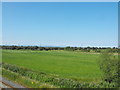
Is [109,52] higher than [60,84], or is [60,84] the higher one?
[109,52]

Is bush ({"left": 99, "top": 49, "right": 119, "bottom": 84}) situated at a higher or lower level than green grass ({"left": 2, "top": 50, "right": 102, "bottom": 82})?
higher

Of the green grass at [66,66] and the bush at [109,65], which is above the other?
the bush at [109,65]

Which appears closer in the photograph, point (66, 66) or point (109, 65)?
point (109, 65)

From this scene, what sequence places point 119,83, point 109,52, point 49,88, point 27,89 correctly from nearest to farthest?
point 49,88, point 27,89, point 119,83, point 109,52

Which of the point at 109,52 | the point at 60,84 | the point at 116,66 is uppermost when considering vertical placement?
the point at 109,52

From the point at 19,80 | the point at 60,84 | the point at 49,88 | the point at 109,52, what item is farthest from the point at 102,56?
the point at 19,80

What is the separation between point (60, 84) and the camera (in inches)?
473

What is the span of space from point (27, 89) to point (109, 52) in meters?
5.64

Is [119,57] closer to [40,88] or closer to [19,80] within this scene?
[40,88]

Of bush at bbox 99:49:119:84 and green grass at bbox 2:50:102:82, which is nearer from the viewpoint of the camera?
bush at bbox 99:49:119:84

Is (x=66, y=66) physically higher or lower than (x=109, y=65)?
lower

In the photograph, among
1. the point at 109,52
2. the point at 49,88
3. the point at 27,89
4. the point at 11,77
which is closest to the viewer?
the point at 49,88

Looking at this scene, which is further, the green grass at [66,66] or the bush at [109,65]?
the green grass at [66,66]

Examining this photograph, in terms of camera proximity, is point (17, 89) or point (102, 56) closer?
point (17, 89)
